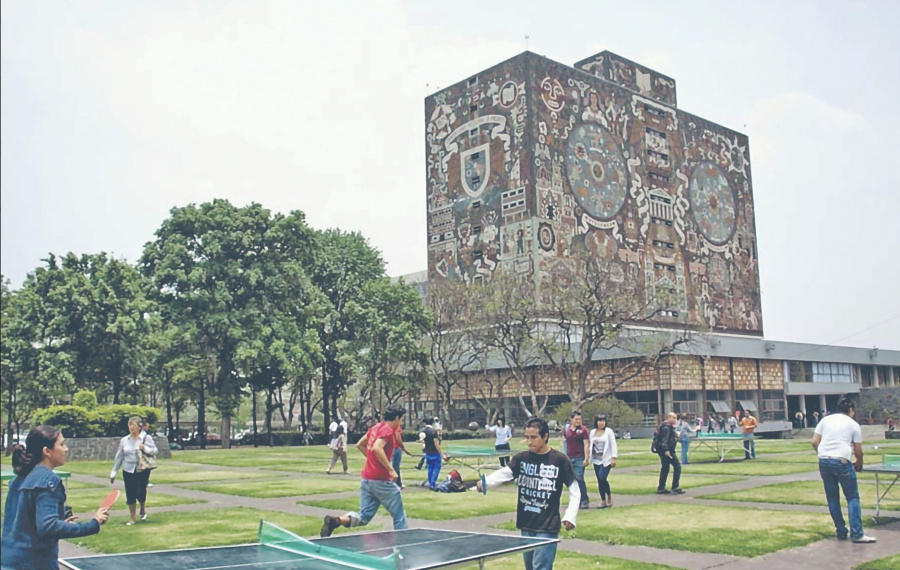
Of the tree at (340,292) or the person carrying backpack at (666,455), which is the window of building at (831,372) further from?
the person carrying backpack at (666,455)

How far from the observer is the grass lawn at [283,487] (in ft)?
63.4

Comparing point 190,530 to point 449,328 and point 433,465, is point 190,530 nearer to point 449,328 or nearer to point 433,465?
point 433,465

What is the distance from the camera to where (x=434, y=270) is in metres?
71.9

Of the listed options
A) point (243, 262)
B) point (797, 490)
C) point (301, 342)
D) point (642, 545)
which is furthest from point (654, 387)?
point (642, 545)

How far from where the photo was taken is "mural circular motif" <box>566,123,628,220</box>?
6712 centimetres

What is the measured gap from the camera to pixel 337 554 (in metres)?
6.30

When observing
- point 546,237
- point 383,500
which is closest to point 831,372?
point 546,237

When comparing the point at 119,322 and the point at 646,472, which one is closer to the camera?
the point at 646,472

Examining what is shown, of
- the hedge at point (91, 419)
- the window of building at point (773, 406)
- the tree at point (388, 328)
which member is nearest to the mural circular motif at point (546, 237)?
the tree at point (388, 328)

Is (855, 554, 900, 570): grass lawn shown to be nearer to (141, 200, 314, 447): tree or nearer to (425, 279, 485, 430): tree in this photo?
(141, 200, 314, 447): tree

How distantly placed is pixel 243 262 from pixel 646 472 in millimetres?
31054

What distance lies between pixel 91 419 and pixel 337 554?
3194cm

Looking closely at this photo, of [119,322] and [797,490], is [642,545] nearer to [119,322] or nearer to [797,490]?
[797,490]

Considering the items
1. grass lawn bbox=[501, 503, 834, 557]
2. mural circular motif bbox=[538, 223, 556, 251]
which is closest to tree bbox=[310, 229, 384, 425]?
mural circular motif bbox=[538, 223, 556, 251]
